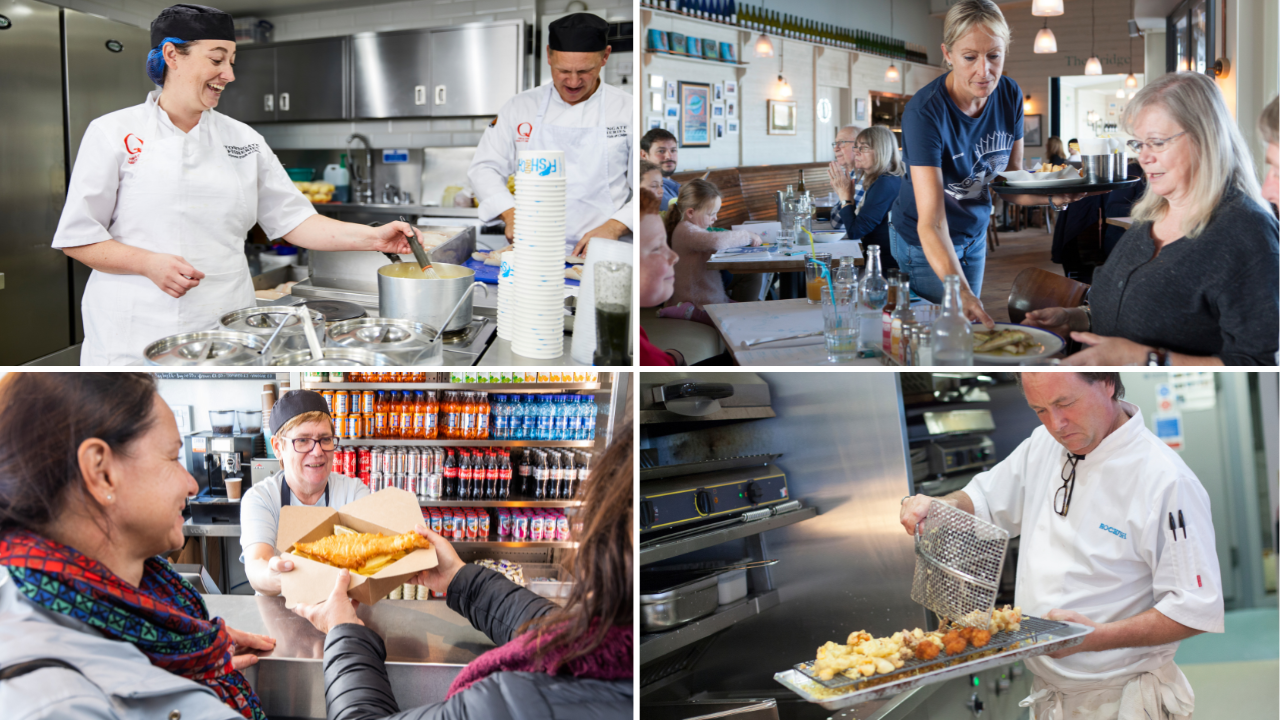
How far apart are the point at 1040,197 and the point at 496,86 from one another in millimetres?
4797

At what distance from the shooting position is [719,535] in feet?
6.43

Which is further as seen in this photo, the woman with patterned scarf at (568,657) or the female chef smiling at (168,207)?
the female chef smiling at (168,207)

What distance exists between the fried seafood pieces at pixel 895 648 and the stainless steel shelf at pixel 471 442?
1685 millimetres

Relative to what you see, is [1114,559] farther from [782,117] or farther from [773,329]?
[782,117]

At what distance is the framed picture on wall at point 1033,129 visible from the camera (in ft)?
5.23

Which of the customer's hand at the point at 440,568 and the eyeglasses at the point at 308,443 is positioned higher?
the eyeglasses at the point at 308,443

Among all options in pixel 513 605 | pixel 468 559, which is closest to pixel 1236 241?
pixel 513 605

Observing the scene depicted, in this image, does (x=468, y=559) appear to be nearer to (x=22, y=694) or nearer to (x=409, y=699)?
(x=409, y=699)

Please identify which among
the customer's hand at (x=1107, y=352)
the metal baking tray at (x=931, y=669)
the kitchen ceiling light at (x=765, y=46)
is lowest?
the metal baking tray at (x=931, y=669)

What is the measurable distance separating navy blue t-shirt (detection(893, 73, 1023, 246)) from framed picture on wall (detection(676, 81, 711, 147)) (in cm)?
196

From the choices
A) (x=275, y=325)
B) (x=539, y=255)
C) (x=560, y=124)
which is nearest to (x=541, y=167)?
(x=539, y=255)

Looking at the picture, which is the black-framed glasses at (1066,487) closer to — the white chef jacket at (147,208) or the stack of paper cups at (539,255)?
the stack of paper cups at (539,255)

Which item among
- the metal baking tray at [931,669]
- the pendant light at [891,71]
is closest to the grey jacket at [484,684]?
the metal baking tray at [931,669]

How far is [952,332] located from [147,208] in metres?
1.90
